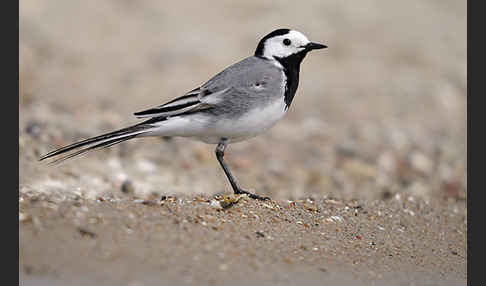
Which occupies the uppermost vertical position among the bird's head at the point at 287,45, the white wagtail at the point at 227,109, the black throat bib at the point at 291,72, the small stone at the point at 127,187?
the bird's head at the point at 287,45

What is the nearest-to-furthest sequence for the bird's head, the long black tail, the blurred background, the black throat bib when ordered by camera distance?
the long black tail < the black throat bib < the bird's head < the blurred background

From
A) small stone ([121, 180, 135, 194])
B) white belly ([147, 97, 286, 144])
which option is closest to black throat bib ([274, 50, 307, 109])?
white belly ([147, 97, 286, 144])

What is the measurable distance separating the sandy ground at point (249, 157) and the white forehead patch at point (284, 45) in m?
1.44

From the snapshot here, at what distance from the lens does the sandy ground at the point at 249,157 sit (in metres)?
4.48

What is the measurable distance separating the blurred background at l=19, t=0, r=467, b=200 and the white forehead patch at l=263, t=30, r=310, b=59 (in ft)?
7.58

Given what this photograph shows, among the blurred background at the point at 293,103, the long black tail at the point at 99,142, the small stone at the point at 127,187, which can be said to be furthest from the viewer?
the blurred background at the point at 293,103

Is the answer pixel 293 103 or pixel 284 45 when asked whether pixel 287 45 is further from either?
pixel 293 103

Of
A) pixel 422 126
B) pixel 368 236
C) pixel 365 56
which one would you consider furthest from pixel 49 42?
pixel 368 236

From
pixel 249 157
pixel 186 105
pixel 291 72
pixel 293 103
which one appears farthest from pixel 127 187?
pixel 293 103

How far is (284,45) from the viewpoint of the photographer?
21.3 ft

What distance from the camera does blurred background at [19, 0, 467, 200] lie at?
877cm

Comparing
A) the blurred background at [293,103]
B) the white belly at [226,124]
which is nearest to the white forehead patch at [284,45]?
the white belly at [226,124]

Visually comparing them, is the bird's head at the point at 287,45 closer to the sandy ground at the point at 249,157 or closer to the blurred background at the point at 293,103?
the sandy ground at the point at 249,157

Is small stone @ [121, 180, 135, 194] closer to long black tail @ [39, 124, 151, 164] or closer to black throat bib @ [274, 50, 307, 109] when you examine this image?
long black tail @ [39, 124, 151, 164]
